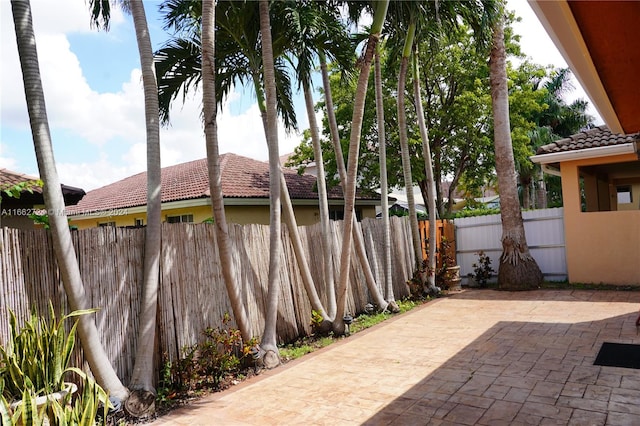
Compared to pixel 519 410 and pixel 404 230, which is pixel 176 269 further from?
pixel 404 230

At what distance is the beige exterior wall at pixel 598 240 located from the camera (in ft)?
33.1

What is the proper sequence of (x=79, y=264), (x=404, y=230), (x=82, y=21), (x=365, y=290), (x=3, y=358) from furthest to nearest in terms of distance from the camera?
(x=404, y=230) → (x=365, y=290) → (x=82, y=21) → (x=79, y=264) → (x=3, y=358)

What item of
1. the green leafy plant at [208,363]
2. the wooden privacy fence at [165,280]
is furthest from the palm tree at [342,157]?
the green leafy plant at [208,363]

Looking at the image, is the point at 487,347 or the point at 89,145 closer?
the point at 487,347

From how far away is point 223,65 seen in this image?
7.71 m

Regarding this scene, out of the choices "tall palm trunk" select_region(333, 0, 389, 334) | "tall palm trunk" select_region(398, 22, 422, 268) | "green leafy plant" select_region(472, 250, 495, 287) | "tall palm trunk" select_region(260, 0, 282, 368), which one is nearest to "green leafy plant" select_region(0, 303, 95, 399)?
"tall palm trunk" select_region(260, 0, 282, 368)

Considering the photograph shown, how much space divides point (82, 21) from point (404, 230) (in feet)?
25.6

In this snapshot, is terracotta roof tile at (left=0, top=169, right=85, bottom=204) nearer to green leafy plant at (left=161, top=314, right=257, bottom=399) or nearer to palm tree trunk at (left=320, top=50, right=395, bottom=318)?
green leafy plant at (left=161, top=314, right=257, bottom=399)

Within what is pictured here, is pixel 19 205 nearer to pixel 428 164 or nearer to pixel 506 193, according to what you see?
pixel 428 164

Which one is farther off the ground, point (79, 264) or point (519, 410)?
point (79, 264)

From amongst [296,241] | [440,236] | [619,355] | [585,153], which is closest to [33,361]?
[296,241]

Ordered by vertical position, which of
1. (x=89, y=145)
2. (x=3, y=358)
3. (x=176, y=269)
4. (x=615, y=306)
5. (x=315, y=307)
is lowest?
(x=615, y=306)

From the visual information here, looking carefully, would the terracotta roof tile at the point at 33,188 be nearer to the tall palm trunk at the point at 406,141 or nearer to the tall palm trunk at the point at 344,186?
the tall palm trunk at the point at 344,186

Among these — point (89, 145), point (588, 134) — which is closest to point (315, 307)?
point (89, 145)
